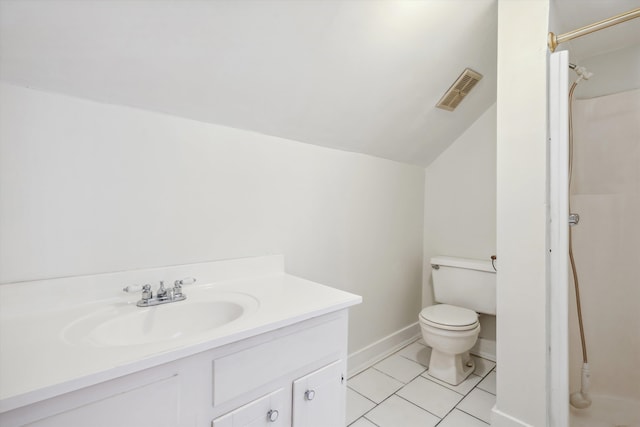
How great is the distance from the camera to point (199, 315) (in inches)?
41.9

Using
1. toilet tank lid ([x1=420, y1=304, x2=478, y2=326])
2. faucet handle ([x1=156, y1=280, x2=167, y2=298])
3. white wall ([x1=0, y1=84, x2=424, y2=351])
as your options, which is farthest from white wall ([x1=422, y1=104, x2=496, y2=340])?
faucet handle ([x1=156, y1=280, x2=167, y2=298])

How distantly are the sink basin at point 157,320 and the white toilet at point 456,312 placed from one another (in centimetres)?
133

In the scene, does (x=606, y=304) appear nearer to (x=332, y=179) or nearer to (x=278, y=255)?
(x=332, y=179)

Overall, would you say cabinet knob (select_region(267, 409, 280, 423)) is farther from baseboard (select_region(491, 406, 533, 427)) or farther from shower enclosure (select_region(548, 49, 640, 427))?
shower enclosure (select_region(548, 49, 640, 427))

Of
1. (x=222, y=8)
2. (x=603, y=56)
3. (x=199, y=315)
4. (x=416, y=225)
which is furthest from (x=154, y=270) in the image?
(x=603, y=56)

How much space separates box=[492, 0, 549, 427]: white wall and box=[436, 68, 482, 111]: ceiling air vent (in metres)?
0.36

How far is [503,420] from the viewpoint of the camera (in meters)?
1.38

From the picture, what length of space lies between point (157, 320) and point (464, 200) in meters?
2.24

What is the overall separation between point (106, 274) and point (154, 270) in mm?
152

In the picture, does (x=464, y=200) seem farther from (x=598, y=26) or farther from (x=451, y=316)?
(x=598, y=26)

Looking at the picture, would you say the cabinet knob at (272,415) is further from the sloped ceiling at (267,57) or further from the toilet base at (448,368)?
the toilet base at (448,368)

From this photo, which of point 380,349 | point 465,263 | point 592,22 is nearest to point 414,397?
point 380,349

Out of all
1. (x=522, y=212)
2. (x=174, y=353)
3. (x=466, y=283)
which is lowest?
(x=466, y=283)

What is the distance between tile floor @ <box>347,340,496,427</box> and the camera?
152 cm
